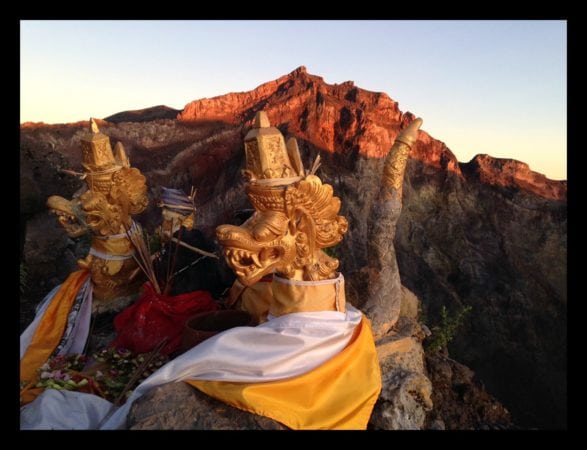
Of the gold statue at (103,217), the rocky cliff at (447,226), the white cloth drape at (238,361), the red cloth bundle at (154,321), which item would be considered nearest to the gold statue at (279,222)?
the white cloth drape at (238,361)

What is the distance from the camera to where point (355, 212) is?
22.3ft

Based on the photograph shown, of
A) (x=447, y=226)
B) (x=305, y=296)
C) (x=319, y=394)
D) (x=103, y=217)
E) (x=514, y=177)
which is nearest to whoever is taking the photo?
(x=319, y=394)

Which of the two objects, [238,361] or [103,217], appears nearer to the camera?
[238,361]

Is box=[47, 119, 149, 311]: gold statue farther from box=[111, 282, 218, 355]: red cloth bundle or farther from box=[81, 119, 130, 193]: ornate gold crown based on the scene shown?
box=[111, 282, 218, 355]: red cloth bundle

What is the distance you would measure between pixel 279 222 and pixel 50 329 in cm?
233

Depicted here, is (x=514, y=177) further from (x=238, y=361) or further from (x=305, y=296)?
(x=238, y=361)

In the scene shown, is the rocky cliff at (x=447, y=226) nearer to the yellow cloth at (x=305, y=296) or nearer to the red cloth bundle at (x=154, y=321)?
the red cloth bundle at (x=154, y=321)

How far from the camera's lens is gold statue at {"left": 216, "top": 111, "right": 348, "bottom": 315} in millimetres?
2268

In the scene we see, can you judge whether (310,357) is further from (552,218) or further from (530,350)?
(552,218)

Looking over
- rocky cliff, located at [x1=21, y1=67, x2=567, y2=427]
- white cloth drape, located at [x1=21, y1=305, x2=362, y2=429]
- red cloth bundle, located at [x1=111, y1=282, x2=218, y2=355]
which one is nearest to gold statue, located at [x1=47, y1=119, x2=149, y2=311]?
red cloth bundle, located at [x1=111, y1=282, x2=218, y2=355]

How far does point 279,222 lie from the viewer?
2.33 meters

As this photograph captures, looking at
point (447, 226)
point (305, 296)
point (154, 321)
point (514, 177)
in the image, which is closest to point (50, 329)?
point (154, 321)

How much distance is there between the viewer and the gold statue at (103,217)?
3.48 meters

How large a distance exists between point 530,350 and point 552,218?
217 cm
